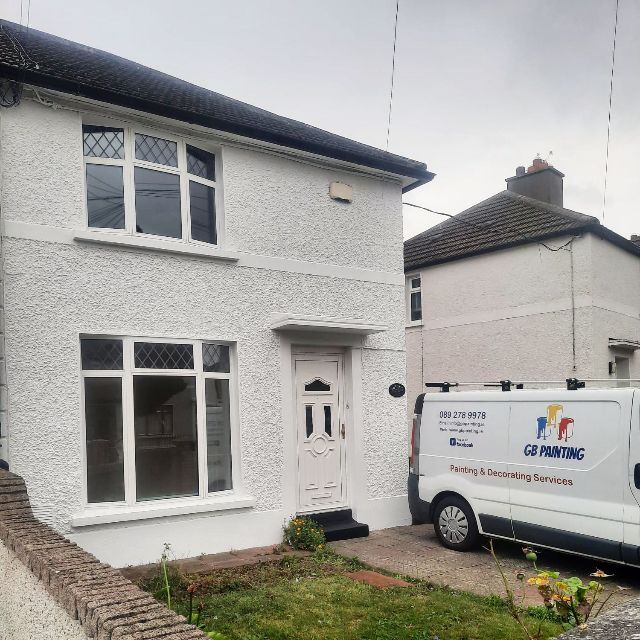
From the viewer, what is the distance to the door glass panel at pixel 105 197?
7363 millimetres

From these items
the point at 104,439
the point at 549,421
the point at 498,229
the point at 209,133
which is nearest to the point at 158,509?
the point at 104,439

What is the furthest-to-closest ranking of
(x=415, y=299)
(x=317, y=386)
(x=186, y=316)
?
(x=415, y=299), (x=317, y=386), (x=186, y=316)

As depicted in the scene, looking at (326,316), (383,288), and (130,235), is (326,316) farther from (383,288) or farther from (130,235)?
(130,235)

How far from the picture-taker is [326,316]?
8.95 m

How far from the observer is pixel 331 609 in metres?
5.54

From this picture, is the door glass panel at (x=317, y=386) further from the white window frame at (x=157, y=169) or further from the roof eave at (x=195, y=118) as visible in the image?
the roof eave at (x=195, y=118)

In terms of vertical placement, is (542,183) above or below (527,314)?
above

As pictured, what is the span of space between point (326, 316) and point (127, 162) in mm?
3265

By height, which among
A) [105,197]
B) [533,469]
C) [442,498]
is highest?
[105,197]

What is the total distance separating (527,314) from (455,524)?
7.41 metres

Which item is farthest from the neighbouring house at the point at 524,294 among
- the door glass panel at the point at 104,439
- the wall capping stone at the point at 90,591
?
the wall capping stone at the point at 90,591

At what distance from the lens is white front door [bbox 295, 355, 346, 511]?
864cm

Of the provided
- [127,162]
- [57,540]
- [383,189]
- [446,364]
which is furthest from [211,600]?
[446,364]

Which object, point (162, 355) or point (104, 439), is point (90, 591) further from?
point (162, 355)
